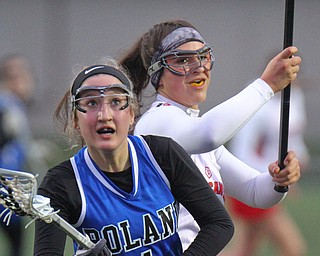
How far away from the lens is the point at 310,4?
16797 mm

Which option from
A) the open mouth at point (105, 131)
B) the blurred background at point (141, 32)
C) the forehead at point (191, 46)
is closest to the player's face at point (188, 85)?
the forehead at point (191, 46)

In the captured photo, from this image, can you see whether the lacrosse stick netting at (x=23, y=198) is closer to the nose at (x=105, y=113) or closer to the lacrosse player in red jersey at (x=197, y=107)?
the nose at (x=105, y=113)

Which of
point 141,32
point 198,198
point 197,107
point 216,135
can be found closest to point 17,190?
point 198,198

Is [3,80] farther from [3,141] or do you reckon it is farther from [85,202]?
[85,202]

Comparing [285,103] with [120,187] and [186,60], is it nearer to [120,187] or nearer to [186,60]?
[186,60]

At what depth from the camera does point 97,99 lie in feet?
10.1

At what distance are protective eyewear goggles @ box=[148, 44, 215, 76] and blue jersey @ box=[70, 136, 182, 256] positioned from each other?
2.08 ft

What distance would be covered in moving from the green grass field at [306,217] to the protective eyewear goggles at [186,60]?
385 cm

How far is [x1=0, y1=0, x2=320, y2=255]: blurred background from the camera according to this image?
16844mm

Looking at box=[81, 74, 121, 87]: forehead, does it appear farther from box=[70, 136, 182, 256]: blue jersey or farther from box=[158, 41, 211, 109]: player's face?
box=[158, 41, 211, 109]: player's face

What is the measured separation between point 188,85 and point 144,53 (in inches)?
12.1

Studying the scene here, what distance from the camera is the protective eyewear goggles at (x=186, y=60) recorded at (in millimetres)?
3713

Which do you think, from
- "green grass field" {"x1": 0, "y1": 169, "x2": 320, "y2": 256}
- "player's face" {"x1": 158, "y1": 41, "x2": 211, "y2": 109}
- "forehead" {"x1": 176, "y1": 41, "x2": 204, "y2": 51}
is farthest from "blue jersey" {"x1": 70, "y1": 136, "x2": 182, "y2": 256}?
"green grass field" {"x1": 0, "y1": 169, "x2": 320, "y2": 256}

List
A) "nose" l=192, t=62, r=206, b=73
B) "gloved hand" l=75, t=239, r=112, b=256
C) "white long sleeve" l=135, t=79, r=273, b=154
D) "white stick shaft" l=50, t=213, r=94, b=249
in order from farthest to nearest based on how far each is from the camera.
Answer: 1. "nose" l=192, t=62, r=206, b=73
2. "white long sleeve" l=135, t=79, r=273, b=154
3. "gloved hand" l=75, t=239, r=112, b=256
4. "white stick shaft" l=50, t=213, r=94, b=249
